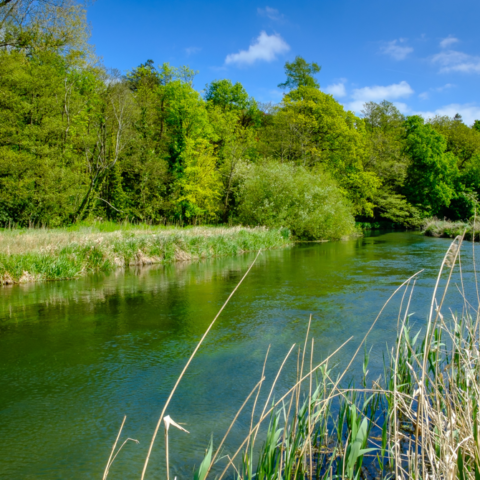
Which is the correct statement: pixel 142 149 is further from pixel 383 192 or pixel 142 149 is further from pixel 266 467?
pixel 266 467

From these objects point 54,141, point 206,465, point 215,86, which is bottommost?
point 206,465

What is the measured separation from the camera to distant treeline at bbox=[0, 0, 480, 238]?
18281 mm

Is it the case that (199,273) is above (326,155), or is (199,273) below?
below

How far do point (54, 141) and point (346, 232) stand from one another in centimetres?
1774

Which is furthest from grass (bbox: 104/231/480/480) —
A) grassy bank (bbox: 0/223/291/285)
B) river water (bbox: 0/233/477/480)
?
grassy bank (bbox: 0/223/291/285)

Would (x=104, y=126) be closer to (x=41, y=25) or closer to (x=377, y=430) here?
(x=41, y=25)

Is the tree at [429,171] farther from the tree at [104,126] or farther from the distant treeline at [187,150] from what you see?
the tree at [104,126]

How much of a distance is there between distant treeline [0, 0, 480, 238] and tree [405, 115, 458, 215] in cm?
11

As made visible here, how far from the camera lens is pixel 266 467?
2328 millimetres

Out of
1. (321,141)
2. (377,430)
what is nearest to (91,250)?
(377,430)

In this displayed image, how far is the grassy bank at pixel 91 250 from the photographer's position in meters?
11.4

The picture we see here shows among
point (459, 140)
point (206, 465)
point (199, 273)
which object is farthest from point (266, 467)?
point (459, 140)

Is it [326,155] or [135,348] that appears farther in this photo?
[326,155]

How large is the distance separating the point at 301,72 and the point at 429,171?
14.7 m
